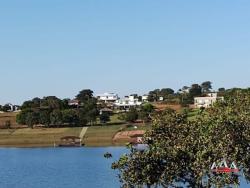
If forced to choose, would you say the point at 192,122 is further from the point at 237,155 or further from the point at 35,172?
the point at 35,172

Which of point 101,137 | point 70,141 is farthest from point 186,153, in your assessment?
point 70,141

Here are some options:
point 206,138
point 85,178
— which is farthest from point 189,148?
point 85,178

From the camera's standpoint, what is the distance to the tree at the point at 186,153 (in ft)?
122

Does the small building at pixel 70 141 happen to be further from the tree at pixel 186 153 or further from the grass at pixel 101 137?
the tree at pixel 186 153

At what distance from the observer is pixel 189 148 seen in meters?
38.1

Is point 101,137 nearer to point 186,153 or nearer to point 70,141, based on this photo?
point 70,141

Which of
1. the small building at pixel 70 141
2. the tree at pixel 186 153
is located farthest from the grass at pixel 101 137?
the tree at pixel 186 153

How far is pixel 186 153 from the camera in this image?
3797 centimetres

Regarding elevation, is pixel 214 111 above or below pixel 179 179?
above

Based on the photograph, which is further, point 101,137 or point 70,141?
point 70,141

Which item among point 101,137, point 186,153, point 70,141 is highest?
point 186,153

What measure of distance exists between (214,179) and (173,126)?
4366 mm

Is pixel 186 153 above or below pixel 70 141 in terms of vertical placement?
above

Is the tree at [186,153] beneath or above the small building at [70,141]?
above
